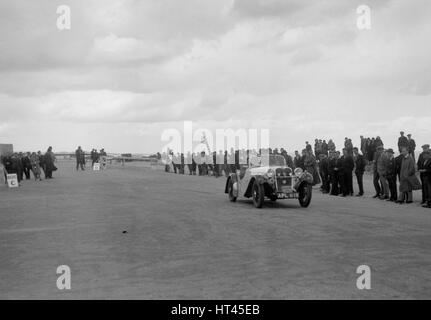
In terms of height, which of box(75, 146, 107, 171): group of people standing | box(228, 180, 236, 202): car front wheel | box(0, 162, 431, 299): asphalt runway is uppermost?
box(75, 146, 107, 171): group of people standing

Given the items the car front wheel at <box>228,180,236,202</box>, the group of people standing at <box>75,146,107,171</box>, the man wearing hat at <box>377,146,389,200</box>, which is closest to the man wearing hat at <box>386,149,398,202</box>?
the man wearing hat at <box>377,146,389,200</box>

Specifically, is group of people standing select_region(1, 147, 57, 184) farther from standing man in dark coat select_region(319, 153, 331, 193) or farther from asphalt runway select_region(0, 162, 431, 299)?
standing man in dark coat select_region(319, 153, 331, 193)

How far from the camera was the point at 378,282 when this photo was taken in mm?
6820

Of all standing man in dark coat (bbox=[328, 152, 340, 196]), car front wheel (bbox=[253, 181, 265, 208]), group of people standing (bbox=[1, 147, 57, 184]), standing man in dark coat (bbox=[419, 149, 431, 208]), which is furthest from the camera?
group of people standing (bbox=[1, 147, 57, 184])

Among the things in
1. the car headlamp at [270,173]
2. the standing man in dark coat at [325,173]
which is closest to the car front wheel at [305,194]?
the car headlamp at [270,173]

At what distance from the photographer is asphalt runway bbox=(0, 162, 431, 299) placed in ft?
21.6

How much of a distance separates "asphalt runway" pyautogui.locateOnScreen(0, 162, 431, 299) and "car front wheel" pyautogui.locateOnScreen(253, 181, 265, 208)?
27 cm

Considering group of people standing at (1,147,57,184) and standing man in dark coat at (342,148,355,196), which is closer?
standing man in dark coat at (342,148,355,196)

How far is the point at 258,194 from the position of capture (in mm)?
15789

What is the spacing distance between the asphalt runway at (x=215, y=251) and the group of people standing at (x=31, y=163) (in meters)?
14.3

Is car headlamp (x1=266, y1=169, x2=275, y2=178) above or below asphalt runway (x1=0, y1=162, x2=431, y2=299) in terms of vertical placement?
above

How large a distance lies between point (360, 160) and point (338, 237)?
34.6 ft
